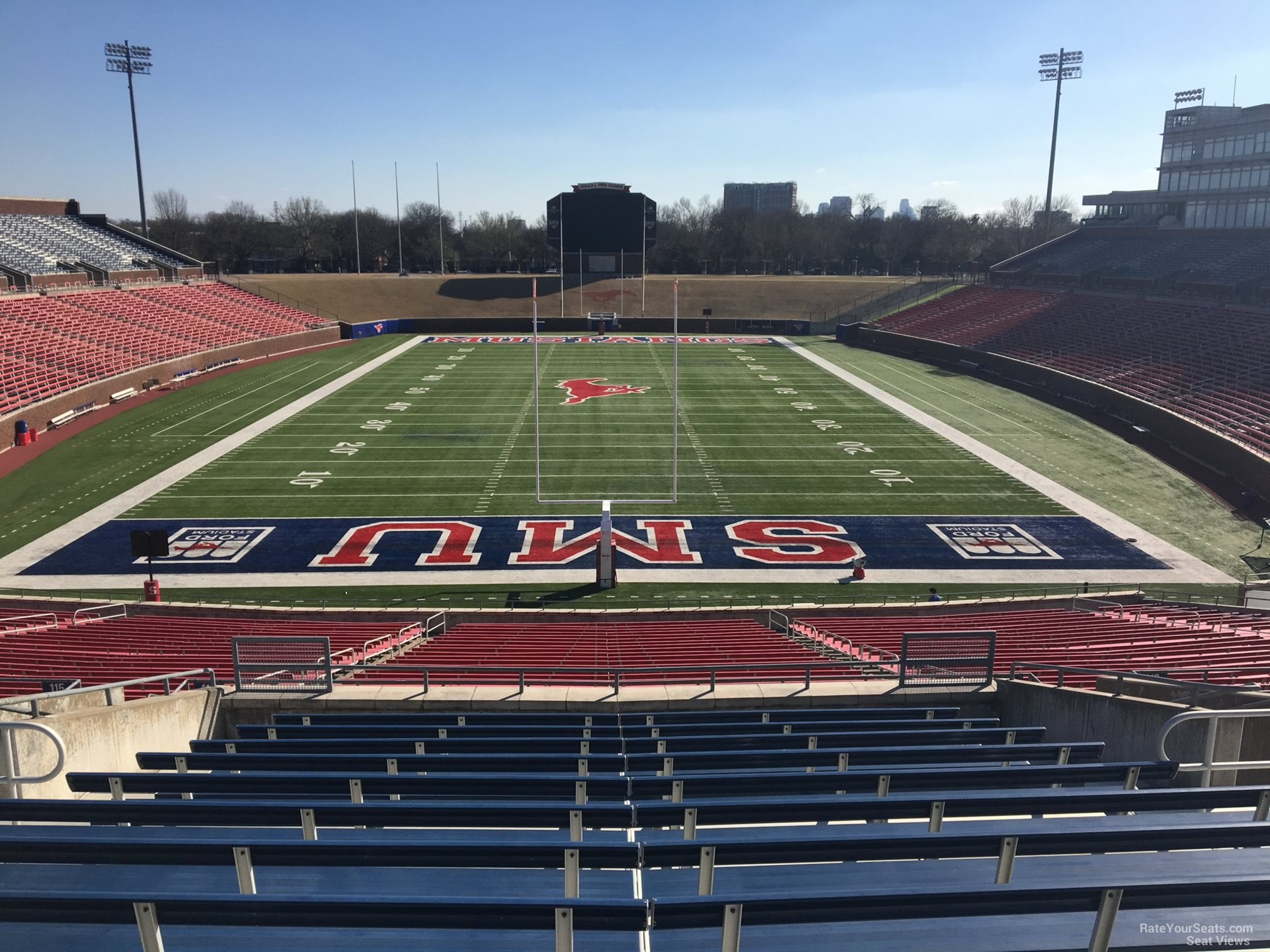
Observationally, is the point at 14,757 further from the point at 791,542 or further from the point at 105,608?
the point at 791,542

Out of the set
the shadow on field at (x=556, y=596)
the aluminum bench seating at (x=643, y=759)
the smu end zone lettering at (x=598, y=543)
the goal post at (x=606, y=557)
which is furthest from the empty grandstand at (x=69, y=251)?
the aluminum bench seating at (x=643, y=759)

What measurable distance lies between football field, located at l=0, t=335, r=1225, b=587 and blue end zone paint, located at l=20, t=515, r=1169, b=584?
6 centimetres

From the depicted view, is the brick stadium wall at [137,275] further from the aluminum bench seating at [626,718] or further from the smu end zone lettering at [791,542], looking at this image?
the aluminum bench seating at [626,718]

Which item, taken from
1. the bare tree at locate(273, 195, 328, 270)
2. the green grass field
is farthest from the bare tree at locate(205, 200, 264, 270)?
the green grass field

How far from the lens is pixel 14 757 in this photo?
5211 mm

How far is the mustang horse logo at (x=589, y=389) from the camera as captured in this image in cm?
3847

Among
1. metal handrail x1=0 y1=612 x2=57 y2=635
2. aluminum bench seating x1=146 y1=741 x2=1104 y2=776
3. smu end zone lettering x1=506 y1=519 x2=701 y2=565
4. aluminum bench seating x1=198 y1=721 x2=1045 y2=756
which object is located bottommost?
smu end zone lettering x1=506 y1=519 x2=701 y2=565

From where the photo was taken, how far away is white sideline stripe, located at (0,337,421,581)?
66.7 ft

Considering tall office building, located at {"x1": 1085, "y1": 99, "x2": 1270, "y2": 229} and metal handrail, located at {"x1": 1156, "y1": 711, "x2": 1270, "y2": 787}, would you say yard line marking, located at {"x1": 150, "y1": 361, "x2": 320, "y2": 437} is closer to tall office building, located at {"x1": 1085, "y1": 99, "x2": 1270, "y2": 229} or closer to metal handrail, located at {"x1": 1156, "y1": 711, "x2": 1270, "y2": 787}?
metal handrail, located at {"x1": 1156, "y1": 711, "x2": 1270, "y2": 787}

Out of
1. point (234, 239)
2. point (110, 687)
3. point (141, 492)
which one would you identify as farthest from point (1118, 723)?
point (234, 239)

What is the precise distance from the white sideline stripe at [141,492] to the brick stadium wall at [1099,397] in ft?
96.5

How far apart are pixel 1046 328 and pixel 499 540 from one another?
117 feet

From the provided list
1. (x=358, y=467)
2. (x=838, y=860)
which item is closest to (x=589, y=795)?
(x=838, y=860)

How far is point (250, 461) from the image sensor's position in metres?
27.8
